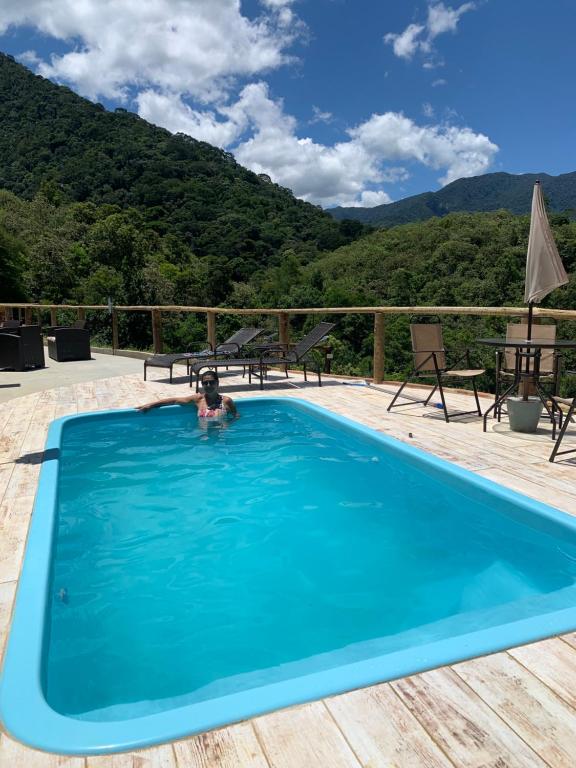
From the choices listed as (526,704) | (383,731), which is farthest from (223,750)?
(526,704)

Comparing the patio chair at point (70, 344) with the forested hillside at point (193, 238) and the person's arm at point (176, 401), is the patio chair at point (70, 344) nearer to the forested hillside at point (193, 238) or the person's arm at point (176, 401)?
the person's arm at point (176, 401)

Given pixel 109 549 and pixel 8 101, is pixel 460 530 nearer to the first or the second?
pixel 109 549

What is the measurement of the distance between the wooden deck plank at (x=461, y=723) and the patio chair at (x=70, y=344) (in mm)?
9248

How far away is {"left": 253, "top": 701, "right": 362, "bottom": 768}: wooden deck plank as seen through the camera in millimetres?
1282

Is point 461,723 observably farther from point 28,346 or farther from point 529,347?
point 28,346

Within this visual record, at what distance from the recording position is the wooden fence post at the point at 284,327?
7902 millimetres

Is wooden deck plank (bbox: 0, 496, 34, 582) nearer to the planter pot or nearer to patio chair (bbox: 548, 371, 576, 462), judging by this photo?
patio chair (bbox: 548, 371, 576, 462)

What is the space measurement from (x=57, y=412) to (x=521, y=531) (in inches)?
169

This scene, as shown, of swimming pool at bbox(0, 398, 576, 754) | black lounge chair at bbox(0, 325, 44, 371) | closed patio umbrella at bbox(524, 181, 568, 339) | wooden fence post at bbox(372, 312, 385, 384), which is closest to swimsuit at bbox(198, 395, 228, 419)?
swimming pool at bbox(0, 398, 576, 754)

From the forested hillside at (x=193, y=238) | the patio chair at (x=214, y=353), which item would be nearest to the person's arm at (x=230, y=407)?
the patio chair at (x=214, y=353)

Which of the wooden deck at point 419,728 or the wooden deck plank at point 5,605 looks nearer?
the wooden deck at point 419,728

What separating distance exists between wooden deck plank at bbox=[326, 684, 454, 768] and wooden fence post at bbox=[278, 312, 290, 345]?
6583 mm

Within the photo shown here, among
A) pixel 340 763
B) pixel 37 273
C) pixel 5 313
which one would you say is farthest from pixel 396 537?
pixel 37 273

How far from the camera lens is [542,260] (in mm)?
4141
